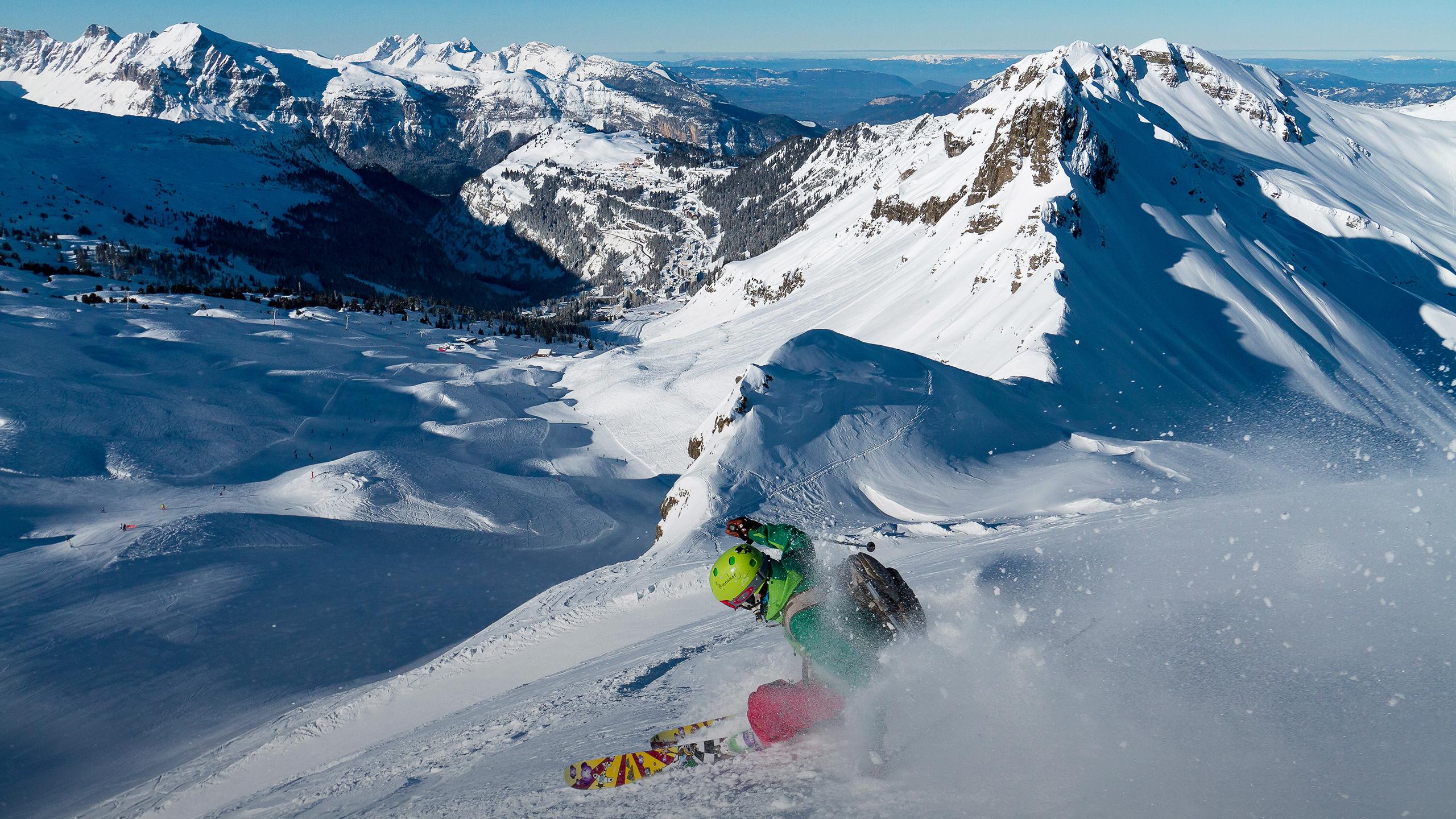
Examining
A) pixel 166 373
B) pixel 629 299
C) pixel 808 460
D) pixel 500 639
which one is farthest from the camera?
pixel 629 299

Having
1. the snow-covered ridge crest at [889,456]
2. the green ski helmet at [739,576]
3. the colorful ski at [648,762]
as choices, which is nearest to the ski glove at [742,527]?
the green ski helmet at [739,576]

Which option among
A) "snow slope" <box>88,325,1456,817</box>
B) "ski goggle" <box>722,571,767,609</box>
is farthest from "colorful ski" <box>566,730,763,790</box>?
"ski goggle" <box>722,571,767,609</box>

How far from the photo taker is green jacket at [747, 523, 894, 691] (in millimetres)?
6684

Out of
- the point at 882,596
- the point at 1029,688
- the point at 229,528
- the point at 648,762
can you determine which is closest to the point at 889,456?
the point at 1029,688

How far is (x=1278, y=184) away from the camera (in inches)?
2721

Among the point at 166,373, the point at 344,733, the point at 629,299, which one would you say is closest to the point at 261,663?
the point at 344,733

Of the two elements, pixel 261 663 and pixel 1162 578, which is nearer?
pixel 1162 578

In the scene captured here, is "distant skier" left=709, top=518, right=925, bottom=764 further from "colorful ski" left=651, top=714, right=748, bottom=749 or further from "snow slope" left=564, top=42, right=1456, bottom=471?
"snow slope" left=564, top=42, right=1456, bottom=471

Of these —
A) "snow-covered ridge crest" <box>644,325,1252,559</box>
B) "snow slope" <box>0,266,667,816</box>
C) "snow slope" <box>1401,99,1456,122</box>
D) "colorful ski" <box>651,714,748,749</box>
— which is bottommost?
"snow slope" <box>0,266,667,816</box>

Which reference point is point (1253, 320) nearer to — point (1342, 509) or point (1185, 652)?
Result: point (1342, 509)

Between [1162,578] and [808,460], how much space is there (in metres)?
12.7

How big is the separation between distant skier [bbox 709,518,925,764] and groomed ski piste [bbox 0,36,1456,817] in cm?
37

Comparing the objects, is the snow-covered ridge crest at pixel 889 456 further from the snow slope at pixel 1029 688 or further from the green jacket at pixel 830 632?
the green jacket at pixel 830 632

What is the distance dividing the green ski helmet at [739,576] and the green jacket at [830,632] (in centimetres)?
13
